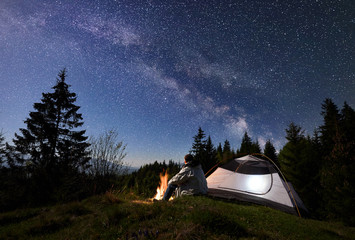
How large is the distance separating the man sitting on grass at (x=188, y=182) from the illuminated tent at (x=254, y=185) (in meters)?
1.02

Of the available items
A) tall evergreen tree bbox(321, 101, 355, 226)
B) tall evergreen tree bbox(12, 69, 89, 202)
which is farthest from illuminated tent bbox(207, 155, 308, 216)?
tall evergreen tree bbox(12, 69, 89, 202)

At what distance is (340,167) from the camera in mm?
9625

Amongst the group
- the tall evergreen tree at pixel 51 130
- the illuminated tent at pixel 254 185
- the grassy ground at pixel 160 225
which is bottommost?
the grassy ground at pixel 160 225

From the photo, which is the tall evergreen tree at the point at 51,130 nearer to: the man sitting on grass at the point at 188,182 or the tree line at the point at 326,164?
the man sitting on grass at the point at 188,182

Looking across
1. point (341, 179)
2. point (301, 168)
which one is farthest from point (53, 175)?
point (301, 168)

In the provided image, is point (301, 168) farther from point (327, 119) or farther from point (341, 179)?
point (327, 119)

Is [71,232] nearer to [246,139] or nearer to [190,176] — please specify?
[190,176]

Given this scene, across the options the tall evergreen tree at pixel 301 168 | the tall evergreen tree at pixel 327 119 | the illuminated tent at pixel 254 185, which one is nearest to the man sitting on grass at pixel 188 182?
the illuminated tent at pixel 254 185

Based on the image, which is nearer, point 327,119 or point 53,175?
point 53,175

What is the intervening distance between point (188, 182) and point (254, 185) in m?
3.29

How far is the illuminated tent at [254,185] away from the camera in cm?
636

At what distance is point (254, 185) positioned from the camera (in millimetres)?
7117

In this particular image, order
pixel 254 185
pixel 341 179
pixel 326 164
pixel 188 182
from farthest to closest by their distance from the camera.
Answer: pixel 326 164, pixel 341 179, pixel 254 185, pixel 188 182

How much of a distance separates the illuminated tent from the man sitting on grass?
102 centimetres
